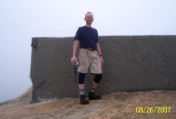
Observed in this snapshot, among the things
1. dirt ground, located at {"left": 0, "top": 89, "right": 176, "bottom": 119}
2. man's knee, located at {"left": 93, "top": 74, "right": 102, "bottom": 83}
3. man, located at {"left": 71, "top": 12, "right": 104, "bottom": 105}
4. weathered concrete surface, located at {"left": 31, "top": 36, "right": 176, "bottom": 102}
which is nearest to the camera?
dirt ground, located at {"left": 0, "top": 89, "right": 176, "bottom": 119}

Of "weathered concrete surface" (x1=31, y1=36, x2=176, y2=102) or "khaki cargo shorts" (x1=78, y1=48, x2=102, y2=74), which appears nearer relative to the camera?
"khaki cargo shorts" (x1=78, y1=48, x2=102, y2=74)

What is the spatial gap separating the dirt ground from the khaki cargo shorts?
1.96 feet

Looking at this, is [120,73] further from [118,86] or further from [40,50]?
[40,50]

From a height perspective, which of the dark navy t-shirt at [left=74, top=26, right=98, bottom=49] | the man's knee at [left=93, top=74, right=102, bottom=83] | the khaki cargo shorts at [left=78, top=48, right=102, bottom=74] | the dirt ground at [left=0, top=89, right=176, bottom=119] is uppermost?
the dark navy t-shirt at [left=74, top=26, right=98, bottom=49]

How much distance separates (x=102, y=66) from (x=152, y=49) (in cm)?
107

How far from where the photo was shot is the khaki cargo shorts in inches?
197

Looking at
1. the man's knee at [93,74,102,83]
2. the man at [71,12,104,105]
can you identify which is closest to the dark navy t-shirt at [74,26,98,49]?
the man at [71,12,104,105]

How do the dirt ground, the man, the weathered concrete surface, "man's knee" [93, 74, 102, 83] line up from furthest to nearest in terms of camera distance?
the weathered concrete surface → "man's knee" [93, 74, 102, 83] → the man → the dirt ground

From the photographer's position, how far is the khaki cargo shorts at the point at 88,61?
5000 mm

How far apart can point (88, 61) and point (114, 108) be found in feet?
3.29

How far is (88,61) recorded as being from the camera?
505cm
